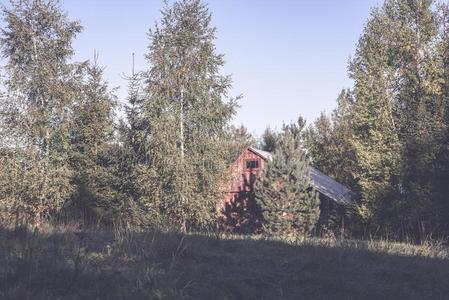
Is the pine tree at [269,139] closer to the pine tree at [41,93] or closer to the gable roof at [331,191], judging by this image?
the gable roof at [331,191]

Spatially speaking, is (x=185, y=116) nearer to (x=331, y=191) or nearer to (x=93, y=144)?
(x=93, y=144)

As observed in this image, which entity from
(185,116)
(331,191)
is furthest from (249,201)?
(185,116)

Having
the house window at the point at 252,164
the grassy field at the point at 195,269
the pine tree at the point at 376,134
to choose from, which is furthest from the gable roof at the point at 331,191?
the grassy field at the point at 195,269

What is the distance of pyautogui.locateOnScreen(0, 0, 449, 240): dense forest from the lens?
20.1 metres

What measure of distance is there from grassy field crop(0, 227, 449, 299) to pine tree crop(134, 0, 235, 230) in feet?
38.2

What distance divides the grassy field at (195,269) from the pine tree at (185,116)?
11.6 m

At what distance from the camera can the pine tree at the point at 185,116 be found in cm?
2002

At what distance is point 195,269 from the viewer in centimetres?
633

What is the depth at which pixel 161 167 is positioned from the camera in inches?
803

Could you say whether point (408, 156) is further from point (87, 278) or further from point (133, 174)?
point (87, 278)

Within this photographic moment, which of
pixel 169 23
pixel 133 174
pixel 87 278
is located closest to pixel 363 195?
pixel 133 174

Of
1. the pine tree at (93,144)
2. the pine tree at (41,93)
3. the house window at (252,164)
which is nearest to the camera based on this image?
the pine tree at (41,93)

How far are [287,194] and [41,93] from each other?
12.0 metres

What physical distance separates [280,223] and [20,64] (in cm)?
1380
